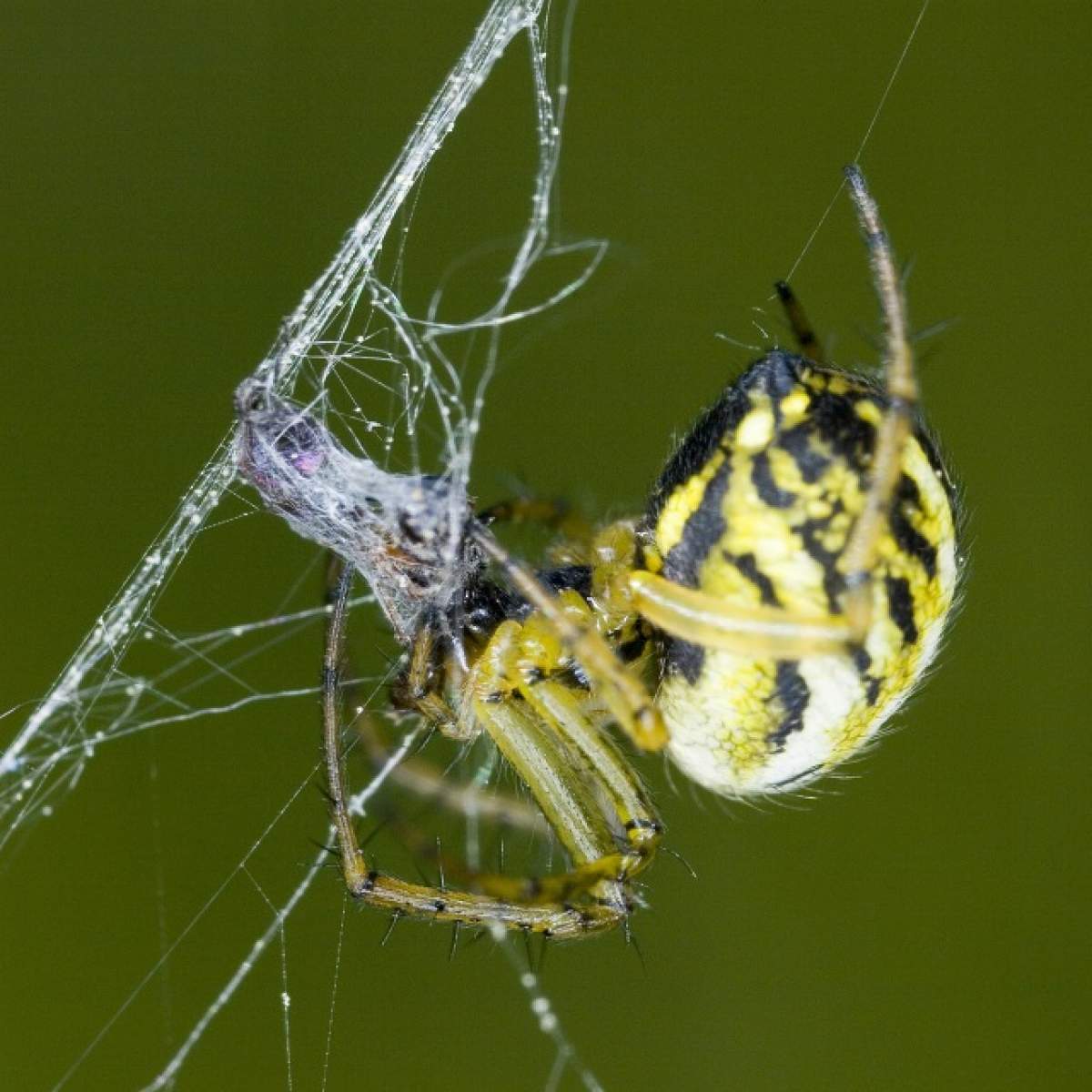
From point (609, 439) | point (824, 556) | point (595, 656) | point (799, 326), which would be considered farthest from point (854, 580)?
point (609, 439)

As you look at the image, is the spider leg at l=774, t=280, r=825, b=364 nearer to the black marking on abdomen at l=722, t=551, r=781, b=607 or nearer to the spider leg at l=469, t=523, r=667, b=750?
the black marking on abdomen at l=722, t=551, r=781, b=607

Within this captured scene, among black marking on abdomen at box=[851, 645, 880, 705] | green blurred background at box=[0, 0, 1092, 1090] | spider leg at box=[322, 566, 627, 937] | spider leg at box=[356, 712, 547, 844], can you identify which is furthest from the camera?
green blurred background at box=[0, 0, 1092, 1090]

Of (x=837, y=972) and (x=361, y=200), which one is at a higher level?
(x=361, y=200)

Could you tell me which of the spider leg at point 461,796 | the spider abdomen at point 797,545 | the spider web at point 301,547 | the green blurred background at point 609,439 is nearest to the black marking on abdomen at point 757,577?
the spider abdomen at point 797,545

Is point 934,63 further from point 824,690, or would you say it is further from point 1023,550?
point 824,690

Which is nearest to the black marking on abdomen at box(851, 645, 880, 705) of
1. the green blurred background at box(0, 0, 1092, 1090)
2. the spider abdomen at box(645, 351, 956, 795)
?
the spider abdomen at box(645, 351, 956, 795)

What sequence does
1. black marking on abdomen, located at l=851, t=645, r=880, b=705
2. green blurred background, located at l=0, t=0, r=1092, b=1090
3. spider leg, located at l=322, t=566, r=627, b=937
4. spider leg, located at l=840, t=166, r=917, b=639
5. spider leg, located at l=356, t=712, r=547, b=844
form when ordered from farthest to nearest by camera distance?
green blurred background, located at l=0, t=0, r=1092, b=1090 → spider leg, located at l=356, t=712, r=547, b=844 → spider leg, located at l=322, t=566, r=627, b=937 → black marking on abdomen, located at l=851, t=645, r=880, b=705 → spider leg, located at l=840, t=166, r=917, b=639

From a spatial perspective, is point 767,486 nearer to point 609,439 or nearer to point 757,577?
point 757,577

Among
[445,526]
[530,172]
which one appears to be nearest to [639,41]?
[530,172]
